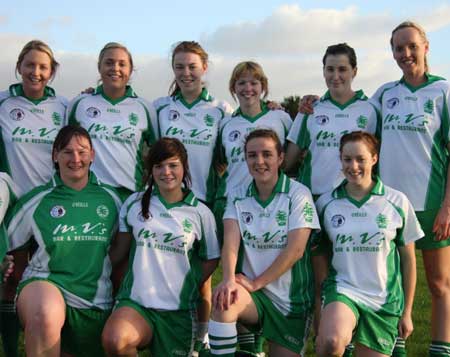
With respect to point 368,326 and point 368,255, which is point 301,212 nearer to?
point 368,255

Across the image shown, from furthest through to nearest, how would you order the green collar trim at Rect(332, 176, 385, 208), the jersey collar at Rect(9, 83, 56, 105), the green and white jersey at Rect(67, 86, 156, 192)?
the jersey collar at Rect(9, 83, 56, 105)
the green and white jersey at Rect(67, 86, 156, 192)
the green collar trim at Rect(332, 176, 385, 208)

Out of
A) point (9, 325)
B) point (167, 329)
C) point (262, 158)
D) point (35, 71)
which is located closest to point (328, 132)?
point (262, 158)

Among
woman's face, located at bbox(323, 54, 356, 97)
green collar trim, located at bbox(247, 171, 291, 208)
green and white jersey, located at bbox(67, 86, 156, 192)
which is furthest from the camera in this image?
green and white jersey, located at bbox(67, 86, 156, 192)

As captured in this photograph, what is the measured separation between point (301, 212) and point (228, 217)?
50 centimetres

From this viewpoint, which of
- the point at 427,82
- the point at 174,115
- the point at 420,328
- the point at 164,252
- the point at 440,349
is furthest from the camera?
the point at 420,328

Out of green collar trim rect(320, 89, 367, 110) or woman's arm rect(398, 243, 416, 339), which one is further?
green collar trim rect(320, 89, 367, 110)

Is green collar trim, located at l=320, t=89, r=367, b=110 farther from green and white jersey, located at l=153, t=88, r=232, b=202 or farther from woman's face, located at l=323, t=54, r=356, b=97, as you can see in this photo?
green and white jersey, located at l=153, t=88, r=232, b=202

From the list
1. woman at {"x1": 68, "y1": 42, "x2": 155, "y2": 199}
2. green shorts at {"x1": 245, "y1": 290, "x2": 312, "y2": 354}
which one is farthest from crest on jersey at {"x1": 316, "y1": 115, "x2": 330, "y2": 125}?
green shorts at {"x1": 245, "y1": 290, "x2": 312, "y2": 354}

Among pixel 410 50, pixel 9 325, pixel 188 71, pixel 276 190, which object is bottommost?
pixel 9 325

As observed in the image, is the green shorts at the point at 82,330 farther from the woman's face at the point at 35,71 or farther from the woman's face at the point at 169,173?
the woman's face at the point at 35,71

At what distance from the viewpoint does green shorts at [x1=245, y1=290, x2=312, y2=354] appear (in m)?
4.33

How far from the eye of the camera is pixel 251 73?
16.7ft

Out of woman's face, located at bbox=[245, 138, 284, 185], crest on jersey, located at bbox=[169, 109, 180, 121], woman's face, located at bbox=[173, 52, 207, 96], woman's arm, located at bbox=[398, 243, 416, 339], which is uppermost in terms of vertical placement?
Result: woman's face, located at bbox=[173, 52, 207, 96]

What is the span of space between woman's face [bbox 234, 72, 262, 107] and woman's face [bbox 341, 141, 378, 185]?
108 centimetres
